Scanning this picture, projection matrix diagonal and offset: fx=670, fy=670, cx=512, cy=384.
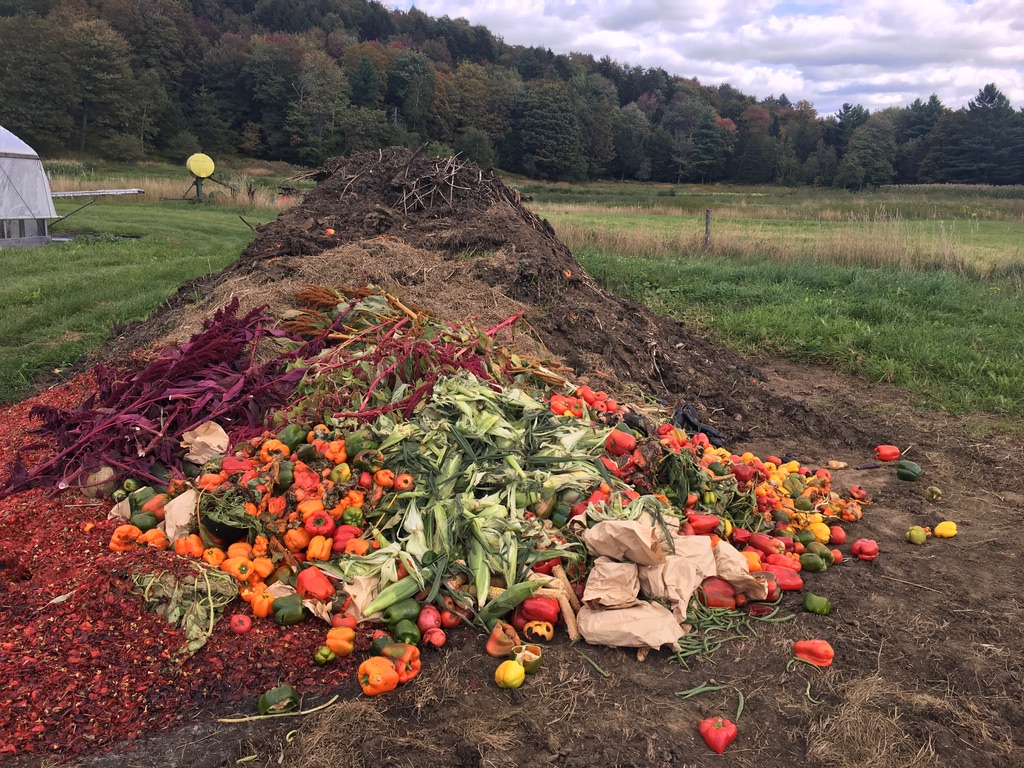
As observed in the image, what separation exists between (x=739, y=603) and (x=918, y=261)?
496 inches

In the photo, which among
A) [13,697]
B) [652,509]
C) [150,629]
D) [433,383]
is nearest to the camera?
[13,697]

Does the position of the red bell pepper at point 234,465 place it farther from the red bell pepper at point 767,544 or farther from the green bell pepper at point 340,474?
the red bell pepper at point 767,544

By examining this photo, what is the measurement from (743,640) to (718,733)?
76cm

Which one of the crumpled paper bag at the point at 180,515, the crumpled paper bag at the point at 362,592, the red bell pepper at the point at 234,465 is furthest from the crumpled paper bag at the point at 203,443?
the crumpled paper bag at the point at 362,592

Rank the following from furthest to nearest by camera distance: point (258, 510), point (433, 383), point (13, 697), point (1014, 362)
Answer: point (1014, 362) < point (433, 383) < point (258, 510) < point (13, 697)

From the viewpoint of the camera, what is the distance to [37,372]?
273 inches

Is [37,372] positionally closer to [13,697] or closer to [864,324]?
[13,697]

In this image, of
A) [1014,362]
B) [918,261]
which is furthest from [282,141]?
[1014,362]

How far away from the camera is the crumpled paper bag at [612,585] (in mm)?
3119

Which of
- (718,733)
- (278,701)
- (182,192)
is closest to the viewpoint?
(718,733)

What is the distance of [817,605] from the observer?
3.35 meters

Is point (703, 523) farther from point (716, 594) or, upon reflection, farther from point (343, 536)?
point (343, 536)

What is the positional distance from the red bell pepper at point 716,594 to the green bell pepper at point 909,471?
2715mm

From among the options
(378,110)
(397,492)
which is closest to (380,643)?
(397,492)
